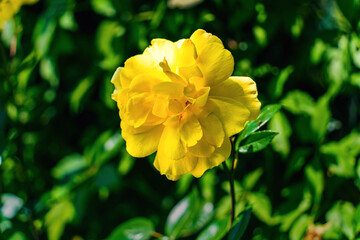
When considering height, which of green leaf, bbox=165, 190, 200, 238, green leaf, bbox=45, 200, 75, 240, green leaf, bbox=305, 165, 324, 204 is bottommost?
green leaf, bbox=45, 200, 75, 240

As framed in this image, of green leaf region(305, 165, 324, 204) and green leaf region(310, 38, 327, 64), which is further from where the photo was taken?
green leaf region(310, 38, 327, 64)

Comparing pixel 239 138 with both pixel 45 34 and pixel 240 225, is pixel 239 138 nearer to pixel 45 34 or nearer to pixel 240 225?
pixel 240 225

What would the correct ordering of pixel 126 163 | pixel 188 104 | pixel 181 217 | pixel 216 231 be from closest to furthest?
pixel 188 104 → pixel 216 231 → pixel 181 217 → pixel 126 163

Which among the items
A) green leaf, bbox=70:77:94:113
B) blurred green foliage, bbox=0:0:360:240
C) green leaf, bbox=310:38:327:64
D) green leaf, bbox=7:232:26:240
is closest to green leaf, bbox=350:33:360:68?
blurred green foliage, bbox=0:0:360:240

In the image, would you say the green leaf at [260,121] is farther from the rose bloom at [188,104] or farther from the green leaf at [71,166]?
the green leaf at [71,166]

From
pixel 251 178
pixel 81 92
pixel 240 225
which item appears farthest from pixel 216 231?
pixel 81 92

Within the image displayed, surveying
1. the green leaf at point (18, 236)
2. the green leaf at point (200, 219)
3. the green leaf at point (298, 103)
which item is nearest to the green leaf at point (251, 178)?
the green leaf at point (200, 219)

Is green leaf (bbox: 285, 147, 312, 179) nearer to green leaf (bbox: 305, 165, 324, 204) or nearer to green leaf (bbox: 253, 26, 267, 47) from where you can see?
green leaf (bbox: 305, 165, 324, 204)
